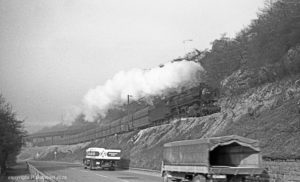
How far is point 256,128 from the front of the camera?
98.1 ft

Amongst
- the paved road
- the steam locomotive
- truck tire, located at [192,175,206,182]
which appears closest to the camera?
truck tire, located at [192,175,206,182]

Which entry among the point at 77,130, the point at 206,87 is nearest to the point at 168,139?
the point at 206,87

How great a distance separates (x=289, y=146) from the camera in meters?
22.9

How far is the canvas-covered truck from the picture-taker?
16281 millimetres

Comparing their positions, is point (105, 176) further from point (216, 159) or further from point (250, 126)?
point (216, 159)

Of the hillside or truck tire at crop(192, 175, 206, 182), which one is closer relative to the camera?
truck tire at crop(192, 175, 206, 182)

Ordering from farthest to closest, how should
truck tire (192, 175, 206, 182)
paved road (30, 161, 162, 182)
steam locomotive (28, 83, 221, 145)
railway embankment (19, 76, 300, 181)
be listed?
steam locomotive (28, 83, 221, 145)
paved road (30, 161, 162, 182)
railway embankment (19, 76, 300, 181)
truck tire (192, 175, 206, 182)

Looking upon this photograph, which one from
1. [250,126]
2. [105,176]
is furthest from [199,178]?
[105,176]

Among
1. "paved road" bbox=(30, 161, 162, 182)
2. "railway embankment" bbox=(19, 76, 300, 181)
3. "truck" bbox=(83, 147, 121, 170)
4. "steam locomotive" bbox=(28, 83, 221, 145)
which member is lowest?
"paved road" bbox=(30, 161, 162, 182)

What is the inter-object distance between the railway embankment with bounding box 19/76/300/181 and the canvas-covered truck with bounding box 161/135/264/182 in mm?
3108

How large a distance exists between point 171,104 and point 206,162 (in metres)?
35.5

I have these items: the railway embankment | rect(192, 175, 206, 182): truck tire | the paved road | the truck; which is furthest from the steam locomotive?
rect(192, 175, 206, 182): truck tire

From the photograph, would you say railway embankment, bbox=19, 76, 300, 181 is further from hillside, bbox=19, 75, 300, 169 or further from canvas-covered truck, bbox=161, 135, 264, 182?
canvas-covered truck, bbox=161, 135, 264, 182

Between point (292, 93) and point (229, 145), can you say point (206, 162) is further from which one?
point (292, 93)
